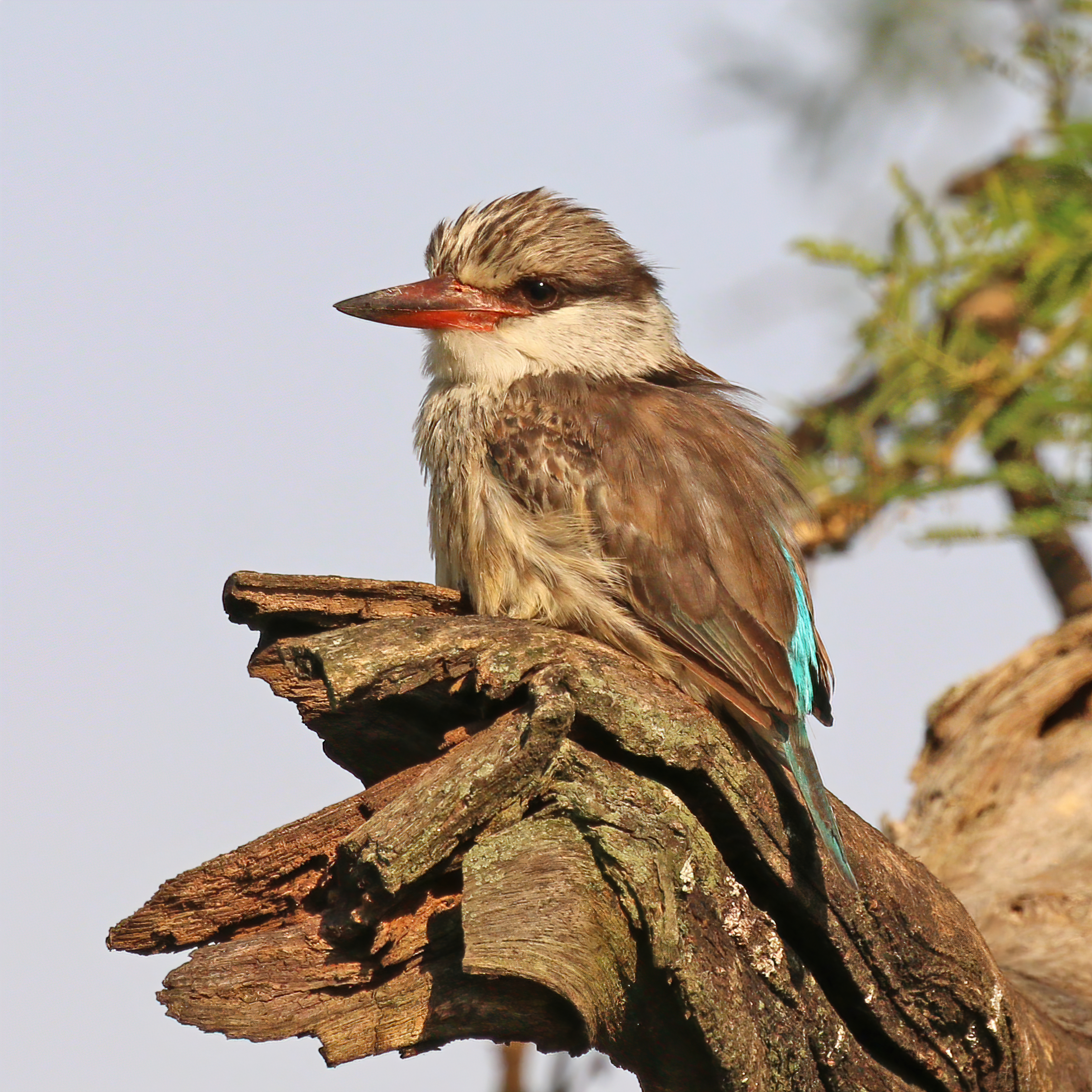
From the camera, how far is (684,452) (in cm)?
428

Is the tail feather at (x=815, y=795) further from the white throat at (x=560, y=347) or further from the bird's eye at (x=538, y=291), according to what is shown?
the bird's eye at (x=538, y=291)

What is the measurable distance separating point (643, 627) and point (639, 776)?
0.83 m

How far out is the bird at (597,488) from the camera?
12.9 ft

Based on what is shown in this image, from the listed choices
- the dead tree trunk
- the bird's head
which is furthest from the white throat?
the dead tree trunk

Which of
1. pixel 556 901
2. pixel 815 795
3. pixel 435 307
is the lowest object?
pixel 556 901

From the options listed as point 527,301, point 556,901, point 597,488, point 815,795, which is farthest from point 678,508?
point 556,901

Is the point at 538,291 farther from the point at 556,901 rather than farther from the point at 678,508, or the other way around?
the point at 556,901

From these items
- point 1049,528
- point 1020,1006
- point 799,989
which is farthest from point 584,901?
point 1049,528

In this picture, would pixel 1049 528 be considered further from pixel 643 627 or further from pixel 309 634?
pixel 309 634

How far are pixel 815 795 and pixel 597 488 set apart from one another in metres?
1.15

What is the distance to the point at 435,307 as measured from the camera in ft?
15.8

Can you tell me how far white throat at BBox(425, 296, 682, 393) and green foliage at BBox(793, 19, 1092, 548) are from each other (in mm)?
824

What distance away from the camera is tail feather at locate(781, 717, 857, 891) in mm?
3352

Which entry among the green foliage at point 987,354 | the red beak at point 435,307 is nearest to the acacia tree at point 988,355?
the green foliage at point 987,354
